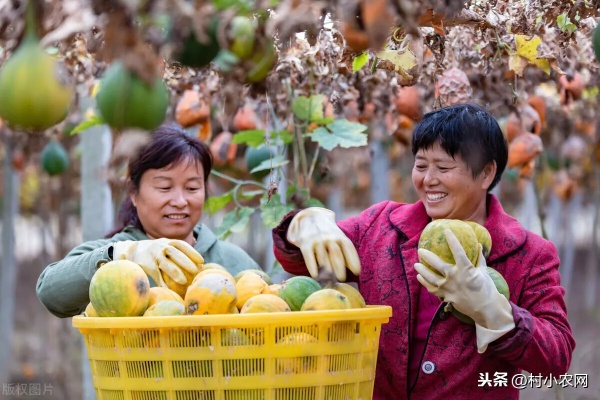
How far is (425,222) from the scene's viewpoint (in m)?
2.51

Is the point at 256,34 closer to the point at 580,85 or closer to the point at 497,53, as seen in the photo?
the point at 497,53

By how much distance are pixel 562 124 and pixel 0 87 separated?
6.32 metres

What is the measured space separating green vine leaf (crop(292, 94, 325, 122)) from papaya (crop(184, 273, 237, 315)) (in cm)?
168

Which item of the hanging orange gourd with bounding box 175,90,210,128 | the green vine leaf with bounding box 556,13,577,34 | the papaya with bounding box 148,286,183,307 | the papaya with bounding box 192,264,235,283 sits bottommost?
the papaya with bounding box 148,286,183,307

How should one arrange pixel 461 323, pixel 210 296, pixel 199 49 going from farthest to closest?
pixel 461 323, pixel 210 296, pixel 199 49

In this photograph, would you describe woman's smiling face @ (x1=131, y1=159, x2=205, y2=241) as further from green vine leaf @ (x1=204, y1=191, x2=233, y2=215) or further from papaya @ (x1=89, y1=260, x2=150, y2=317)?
green vine leaf @ (x1=204, y1=191, x2=233, y2=215)

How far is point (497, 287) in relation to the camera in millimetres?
Answer: 2154

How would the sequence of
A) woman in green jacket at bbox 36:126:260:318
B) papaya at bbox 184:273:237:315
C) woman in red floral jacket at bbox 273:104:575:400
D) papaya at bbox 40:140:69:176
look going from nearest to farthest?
papaya at bbox 184:273:237:315, woman in red floral jacket at bbox 273:104:575:400, woman in green jacket at bbox 36:126:260:318, papaya at bbox 40:140:69:176

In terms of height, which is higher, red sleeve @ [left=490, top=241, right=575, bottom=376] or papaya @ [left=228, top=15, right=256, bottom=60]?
papaya @ [left=228, top=15, right=256, bottom=60]

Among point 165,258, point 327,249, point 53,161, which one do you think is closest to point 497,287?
point 327,249

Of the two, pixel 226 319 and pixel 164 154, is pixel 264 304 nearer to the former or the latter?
pixel 226 319

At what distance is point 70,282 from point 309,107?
4.44ft

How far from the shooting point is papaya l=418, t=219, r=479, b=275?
6.76ft

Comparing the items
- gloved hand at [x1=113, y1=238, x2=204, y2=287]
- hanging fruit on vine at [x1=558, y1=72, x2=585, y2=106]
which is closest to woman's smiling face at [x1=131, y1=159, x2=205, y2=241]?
gloved hand at [x1=113, y1=238, x2=204, y2=287]
